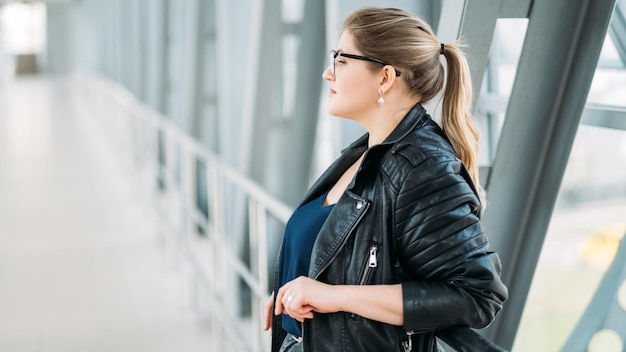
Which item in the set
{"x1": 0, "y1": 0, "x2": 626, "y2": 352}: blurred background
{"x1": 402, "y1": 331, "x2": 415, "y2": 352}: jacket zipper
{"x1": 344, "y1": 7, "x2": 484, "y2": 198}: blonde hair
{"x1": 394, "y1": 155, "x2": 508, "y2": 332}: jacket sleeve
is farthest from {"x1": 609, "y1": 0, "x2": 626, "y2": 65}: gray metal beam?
{"x1": 402, "y1": 331, "x2": 415, "y2": 352}: jacket zipper

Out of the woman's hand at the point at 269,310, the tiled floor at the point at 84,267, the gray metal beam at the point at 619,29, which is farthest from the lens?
the tiled floor at the point at 84,267

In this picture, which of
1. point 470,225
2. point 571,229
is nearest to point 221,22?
point 571,229

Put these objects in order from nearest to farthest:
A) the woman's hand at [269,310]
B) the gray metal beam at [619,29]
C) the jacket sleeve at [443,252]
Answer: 1. the jacket sleeve at [443,252]
2. the woman's hand at [269,310]
3. the gray metal beam at [619,29]

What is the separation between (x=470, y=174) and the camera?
888 mm

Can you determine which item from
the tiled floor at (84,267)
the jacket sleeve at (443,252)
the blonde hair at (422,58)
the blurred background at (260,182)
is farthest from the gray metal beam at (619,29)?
the tiled floor at (84,267)

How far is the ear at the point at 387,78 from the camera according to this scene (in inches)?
33.9

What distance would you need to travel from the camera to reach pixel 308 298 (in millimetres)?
848

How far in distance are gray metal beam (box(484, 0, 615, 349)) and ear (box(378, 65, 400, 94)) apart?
1.47ft

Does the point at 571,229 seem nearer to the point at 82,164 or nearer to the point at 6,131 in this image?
the point at 82,164

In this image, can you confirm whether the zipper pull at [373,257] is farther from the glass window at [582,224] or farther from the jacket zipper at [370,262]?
the glass window at [582,224]

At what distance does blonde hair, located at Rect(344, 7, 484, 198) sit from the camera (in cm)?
85

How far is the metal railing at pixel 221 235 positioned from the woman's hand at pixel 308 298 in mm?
718

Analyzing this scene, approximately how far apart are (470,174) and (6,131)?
8.65 meters

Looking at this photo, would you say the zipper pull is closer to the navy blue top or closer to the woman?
the woman
